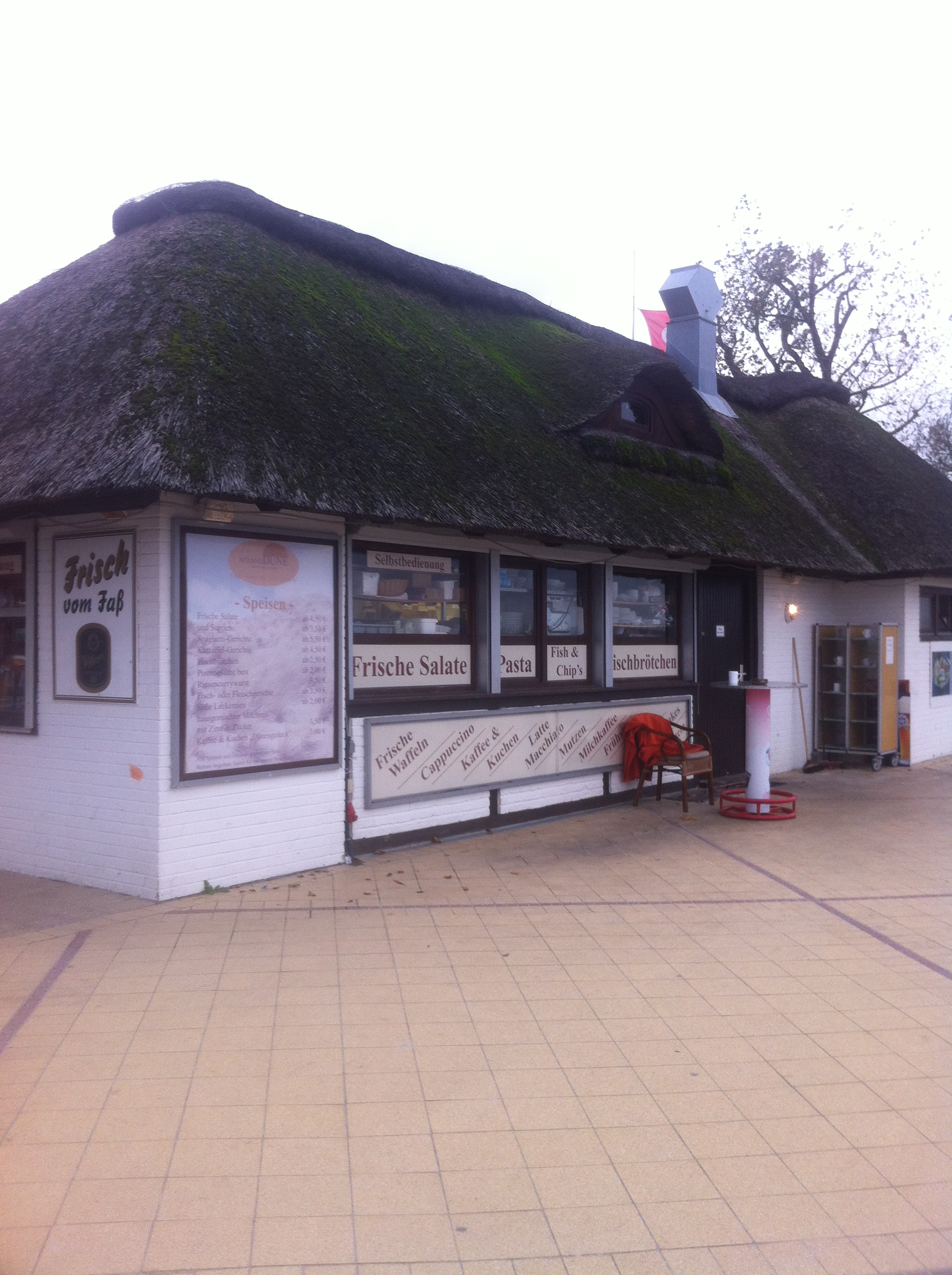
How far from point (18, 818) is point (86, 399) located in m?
3.12

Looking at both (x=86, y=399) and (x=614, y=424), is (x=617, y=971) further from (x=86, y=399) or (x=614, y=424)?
(x=614, y=424)

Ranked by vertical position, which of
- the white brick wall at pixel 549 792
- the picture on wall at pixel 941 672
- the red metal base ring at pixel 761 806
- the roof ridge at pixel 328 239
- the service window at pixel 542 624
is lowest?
the red metal base ring at pixel 761 806

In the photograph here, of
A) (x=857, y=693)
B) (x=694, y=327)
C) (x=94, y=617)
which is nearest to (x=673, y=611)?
(x=857, y=693)

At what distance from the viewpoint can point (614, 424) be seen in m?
11.0

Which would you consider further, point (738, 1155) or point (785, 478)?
point (785, 478)

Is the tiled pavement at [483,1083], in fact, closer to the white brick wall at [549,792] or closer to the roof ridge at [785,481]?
the white brick wall at [549,792]

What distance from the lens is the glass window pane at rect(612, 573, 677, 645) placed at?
1099 cm

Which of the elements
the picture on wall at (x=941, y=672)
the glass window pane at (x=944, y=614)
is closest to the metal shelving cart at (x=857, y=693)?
the picture on wall at (x=941, y=672)

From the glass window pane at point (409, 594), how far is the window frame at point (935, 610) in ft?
27.8

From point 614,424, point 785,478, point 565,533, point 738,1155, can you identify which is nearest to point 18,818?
point 565,533

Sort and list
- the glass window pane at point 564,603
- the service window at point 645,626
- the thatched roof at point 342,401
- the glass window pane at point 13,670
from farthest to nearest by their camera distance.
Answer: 1. the service window at point 645,626
2. the glass window pane at point 564,603
3. the glass window pane at point 13,670
4. the thatched roof at point 342,401

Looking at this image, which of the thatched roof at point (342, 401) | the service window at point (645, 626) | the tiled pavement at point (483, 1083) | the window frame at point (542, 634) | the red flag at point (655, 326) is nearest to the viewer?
the tiled pavement at point (483, 1083)

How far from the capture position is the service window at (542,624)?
9.60 metres

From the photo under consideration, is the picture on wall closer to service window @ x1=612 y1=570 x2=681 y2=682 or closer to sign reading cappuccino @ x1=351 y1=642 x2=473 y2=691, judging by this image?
service window @ x1=612 y1=570 x2=681 y2=682
